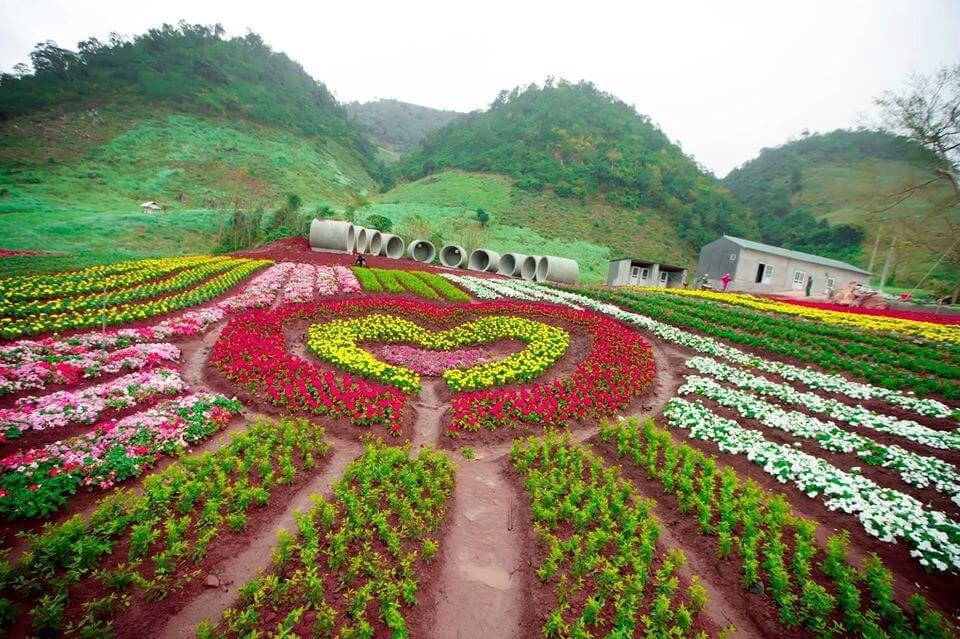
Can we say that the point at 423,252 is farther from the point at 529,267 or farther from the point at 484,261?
the point at 529,267

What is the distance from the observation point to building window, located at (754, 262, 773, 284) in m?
39.5

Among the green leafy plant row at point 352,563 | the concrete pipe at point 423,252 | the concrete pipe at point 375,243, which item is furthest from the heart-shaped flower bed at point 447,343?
the concrete pipe at point 423,252

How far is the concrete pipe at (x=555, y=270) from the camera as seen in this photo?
34.4 m

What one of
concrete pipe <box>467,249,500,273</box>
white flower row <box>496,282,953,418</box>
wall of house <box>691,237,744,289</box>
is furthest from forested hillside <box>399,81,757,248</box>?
white flower row <box>496,282,953,418</box>

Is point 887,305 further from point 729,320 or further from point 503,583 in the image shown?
point 503,583

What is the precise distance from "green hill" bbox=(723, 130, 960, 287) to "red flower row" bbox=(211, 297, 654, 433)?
16.7 m

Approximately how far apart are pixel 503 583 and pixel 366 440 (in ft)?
12.7

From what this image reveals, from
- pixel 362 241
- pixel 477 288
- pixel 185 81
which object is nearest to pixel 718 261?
pixel 477 288

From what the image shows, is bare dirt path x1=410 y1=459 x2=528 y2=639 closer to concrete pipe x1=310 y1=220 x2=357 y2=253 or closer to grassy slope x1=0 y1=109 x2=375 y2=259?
concrete pipe x1=310 y1=220 x2=357 y2=253

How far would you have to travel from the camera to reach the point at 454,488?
6750 mm

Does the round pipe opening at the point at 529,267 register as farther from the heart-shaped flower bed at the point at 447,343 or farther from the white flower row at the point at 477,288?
the heart-shaped flower bed at the point at 447,343

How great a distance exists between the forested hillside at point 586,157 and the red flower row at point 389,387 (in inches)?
2348

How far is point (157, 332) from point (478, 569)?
40.0ft

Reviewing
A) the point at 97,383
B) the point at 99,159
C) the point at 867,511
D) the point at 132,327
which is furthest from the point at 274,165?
the point at 867,511
